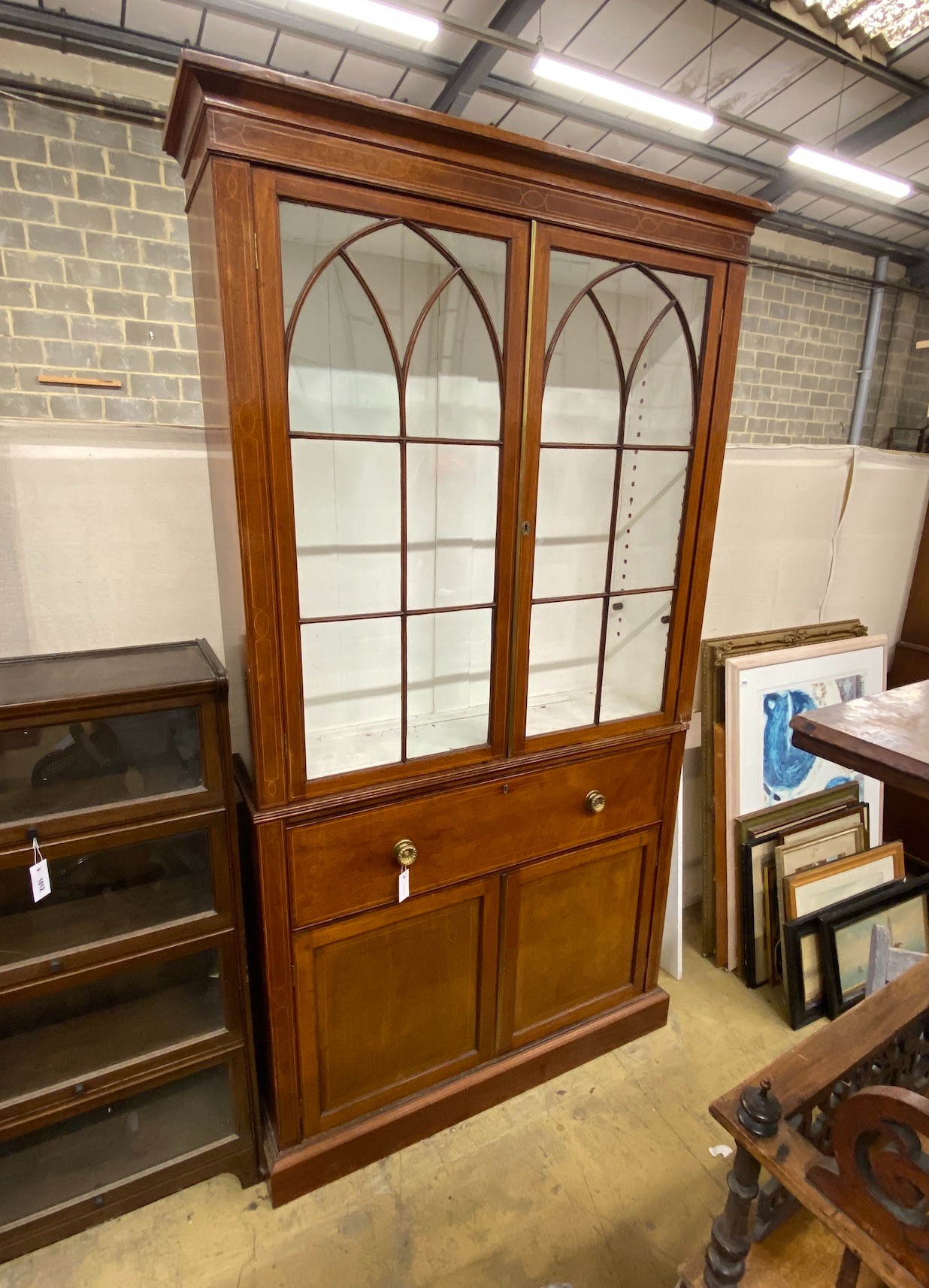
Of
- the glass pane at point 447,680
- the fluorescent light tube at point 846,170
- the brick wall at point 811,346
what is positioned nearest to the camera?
the glass pane at point 447,680

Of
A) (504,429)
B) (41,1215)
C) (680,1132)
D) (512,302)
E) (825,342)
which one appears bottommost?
(680,1132)

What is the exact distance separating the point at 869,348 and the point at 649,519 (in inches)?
112

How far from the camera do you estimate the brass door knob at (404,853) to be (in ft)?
4.70

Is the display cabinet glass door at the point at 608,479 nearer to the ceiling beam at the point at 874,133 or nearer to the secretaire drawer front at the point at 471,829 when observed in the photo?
the secretaire drawer front at the point at 471,829

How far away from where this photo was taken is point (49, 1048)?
4.63 feet

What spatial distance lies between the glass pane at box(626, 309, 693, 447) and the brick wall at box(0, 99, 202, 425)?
42.5 inches

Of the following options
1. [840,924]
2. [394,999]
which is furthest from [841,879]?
[394,999]

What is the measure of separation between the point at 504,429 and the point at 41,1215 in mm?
1956

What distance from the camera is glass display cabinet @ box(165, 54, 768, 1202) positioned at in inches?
44.8

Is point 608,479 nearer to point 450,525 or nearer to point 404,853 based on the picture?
point 450,525

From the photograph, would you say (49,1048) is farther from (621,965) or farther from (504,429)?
(504,429)

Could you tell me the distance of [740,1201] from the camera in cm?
89

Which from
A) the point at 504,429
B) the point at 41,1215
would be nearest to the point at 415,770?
the point at 504,429

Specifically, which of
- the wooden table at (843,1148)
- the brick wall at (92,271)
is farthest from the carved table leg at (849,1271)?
the brick wall at (92,271)
